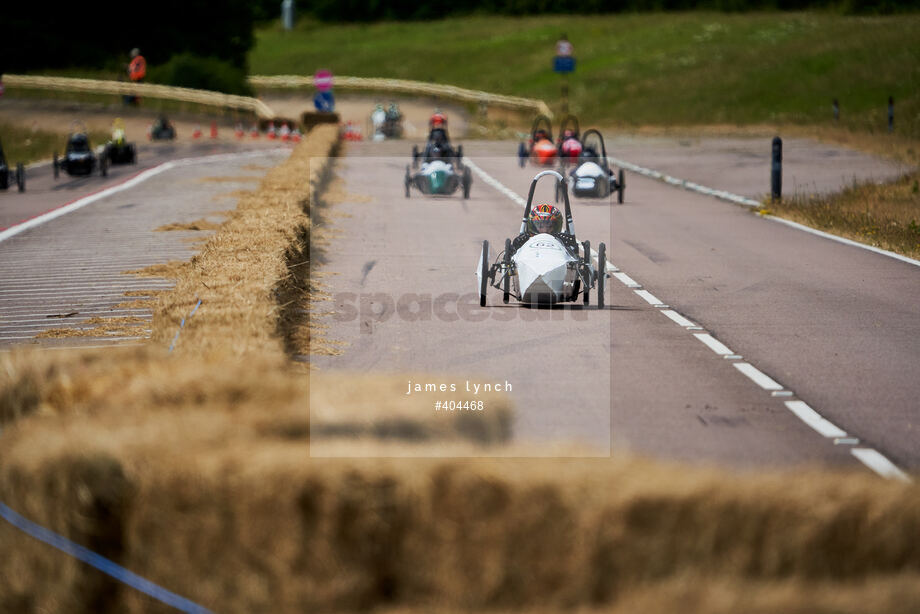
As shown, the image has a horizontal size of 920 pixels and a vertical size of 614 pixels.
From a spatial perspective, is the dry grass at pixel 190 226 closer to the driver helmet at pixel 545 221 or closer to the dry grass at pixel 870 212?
the driver helmet at pixel 545 221

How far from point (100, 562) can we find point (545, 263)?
8835 millimetres

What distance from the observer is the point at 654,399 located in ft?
31.9

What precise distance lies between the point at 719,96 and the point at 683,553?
68.8m

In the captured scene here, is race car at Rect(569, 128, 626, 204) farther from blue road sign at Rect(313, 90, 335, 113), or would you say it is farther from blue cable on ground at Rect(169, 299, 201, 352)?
blue road sign at Rect(313, 90, 335, 113)

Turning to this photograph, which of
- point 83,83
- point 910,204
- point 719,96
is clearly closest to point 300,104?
point 83,83

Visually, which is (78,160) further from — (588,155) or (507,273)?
(507,273)

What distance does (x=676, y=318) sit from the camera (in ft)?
44.3

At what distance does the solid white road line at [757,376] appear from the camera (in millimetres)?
10156

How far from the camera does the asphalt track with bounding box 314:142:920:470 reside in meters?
8.74

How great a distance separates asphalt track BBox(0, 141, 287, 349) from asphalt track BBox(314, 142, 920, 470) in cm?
238

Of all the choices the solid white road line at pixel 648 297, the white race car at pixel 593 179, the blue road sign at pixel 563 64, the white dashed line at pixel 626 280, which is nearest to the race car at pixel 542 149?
the white race car at pixel 593 179

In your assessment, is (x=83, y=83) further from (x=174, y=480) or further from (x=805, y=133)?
(x=174, y=480)

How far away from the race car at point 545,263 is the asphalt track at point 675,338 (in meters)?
0.22

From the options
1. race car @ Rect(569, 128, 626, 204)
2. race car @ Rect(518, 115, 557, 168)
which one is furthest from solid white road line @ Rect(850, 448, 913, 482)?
race car @ Rect(518, 115, 557, 168)
